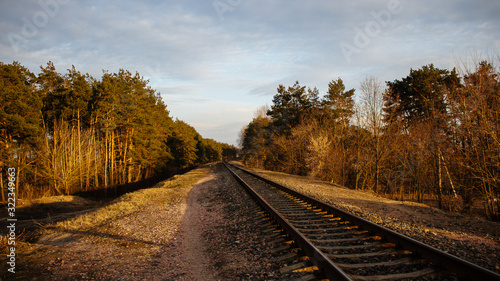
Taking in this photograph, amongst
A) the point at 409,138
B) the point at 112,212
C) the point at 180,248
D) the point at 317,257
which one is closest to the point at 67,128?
the point at 112,212

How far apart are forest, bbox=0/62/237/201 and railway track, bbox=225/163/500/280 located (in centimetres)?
2137

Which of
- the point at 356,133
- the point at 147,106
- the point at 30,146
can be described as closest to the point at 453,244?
the point at 356,133

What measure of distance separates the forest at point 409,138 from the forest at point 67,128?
60.2 ft

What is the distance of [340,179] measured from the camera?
23.9 meters

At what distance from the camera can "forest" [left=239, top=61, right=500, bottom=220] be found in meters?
11.4

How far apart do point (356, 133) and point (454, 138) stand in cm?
899

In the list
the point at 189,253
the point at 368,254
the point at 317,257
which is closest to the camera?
the point at 317,257

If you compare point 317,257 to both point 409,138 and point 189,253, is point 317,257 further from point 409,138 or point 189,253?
point 409,138

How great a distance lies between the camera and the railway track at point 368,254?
3.42 m

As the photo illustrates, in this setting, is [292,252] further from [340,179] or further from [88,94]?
[88,94]

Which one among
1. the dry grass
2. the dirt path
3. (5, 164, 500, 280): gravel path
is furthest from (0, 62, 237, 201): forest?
the dirt path

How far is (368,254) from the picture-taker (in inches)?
164

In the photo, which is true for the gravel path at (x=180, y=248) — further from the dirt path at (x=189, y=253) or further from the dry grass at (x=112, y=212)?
the dry grass at (x=112, y=212)

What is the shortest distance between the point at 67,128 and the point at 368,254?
27.3 metres
